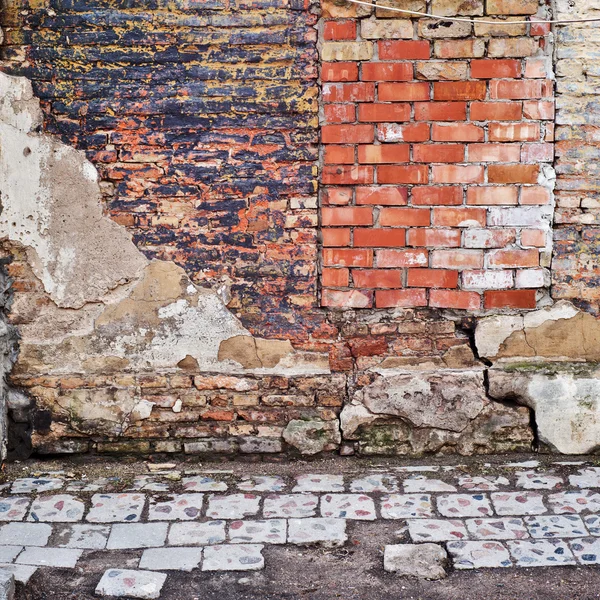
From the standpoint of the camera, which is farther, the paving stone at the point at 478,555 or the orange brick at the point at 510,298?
the orange brick at the point at 510,298

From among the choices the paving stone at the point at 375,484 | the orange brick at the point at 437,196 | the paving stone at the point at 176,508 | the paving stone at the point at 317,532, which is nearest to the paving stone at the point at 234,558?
the paving stone at the point at 317,532

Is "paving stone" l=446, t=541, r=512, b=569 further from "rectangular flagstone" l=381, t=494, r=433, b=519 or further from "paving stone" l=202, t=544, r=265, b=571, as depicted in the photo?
"paving stone" l=202, t=544, r=265, b=571

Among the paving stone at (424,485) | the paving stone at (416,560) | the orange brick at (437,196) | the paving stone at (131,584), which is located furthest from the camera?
the orange brick at (437,196)

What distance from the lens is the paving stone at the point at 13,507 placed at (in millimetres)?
2914

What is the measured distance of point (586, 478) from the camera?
3.17 meters

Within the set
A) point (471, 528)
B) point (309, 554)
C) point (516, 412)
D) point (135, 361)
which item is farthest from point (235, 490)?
point (516, 412)

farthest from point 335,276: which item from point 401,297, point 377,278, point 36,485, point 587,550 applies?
point 36,485

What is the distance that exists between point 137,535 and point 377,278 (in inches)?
61.1

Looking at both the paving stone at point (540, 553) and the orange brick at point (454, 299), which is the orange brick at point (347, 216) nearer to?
the orange brick at point (454, 299)

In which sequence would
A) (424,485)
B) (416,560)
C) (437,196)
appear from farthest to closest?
(437,196)
(424,485)
(416,560)

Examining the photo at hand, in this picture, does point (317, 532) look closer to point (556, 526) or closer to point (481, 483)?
point (481, 483)

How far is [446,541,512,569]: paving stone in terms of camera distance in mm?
2549

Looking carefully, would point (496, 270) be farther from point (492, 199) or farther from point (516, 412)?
point (516, 412)

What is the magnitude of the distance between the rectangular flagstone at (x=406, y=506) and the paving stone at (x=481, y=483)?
0.21m
